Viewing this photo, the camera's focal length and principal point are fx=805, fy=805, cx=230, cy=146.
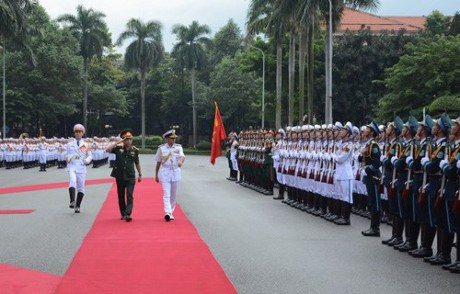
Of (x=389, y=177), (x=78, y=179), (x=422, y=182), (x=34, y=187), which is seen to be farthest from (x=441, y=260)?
(x=34, y=187)

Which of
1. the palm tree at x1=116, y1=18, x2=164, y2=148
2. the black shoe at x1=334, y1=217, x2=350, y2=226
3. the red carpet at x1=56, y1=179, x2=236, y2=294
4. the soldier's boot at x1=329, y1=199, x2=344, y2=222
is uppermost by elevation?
the palm tree at x1=116, y1=18, x2=164, y2=148

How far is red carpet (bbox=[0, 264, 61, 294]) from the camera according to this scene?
Result: 8844 mm

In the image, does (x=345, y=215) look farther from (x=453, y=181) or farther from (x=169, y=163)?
(x=453, y=181)

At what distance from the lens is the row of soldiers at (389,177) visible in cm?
1054

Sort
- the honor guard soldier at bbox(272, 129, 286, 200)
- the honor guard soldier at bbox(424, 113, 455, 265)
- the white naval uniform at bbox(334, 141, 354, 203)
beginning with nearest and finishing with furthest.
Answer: the honor guard soldier at bbox(424, 113, 455, 265) < the white naval uniform at bbox(334, 141, 354, 203) < the honor guard soldier at bbox(272, 129, 286, 200)

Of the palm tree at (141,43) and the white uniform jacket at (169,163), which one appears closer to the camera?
the white uniform jacket at (169,163)

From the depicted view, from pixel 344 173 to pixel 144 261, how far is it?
6.01 meters

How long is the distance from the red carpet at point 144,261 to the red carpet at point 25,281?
0.15m

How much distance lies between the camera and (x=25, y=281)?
9.32 metres

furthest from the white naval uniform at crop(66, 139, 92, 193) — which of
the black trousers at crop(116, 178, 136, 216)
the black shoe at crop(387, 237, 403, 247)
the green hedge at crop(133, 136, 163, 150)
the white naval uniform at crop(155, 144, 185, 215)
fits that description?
the green hedge at crop(133, 136, 163, 150)

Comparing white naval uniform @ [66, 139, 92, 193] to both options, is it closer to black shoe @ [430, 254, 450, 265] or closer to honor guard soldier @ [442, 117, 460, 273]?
black shoe @ [430, 254, 450, 265]

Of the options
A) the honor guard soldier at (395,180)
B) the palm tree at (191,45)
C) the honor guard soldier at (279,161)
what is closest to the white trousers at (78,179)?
the honor guard soldier at (279,161)

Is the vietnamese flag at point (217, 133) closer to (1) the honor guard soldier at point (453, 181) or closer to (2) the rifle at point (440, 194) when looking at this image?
(2) the rifle at point (440, 194)

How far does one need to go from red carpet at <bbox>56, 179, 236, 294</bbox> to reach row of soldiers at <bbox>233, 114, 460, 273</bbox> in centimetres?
297
